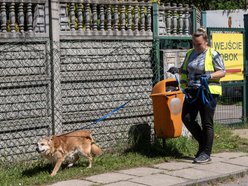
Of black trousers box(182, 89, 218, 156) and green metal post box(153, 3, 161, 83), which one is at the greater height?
green metal post box(153, 3, 161, 83)

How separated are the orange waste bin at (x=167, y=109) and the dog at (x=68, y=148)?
115 cm

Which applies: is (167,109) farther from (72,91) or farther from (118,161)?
(72,91)

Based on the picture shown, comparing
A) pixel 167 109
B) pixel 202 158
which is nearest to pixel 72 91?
pixel 167 109

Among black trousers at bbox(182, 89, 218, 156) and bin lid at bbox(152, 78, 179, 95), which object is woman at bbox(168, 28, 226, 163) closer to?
black trousers at bbox(182, 89, 218, 156)

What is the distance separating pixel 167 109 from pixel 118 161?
1145 millimetres

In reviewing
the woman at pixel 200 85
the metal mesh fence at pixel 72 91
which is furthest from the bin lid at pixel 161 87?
the metal mesh fence at pixel 72 91

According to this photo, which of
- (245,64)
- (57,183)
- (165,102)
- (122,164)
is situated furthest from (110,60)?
(245,64)

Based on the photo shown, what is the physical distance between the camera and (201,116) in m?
7.99

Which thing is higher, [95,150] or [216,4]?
[216,4]

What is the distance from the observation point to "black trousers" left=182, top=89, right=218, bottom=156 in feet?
26.0

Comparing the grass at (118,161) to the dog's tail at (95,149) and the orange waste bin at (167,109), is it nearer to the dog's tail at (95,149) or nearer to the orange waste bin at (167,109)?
the dog's tail at (95,149)

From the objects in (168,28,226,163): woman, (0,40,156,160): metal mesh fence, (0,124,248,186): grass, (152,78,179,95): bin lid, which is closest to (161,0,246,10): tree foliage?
(0,124,248,186): grass

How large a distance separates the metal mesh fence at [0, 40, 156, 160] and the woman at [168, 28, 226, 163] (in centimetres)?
120

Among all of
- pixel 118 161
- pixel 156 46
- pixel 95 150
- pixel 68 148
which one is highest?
pixel 156 46
